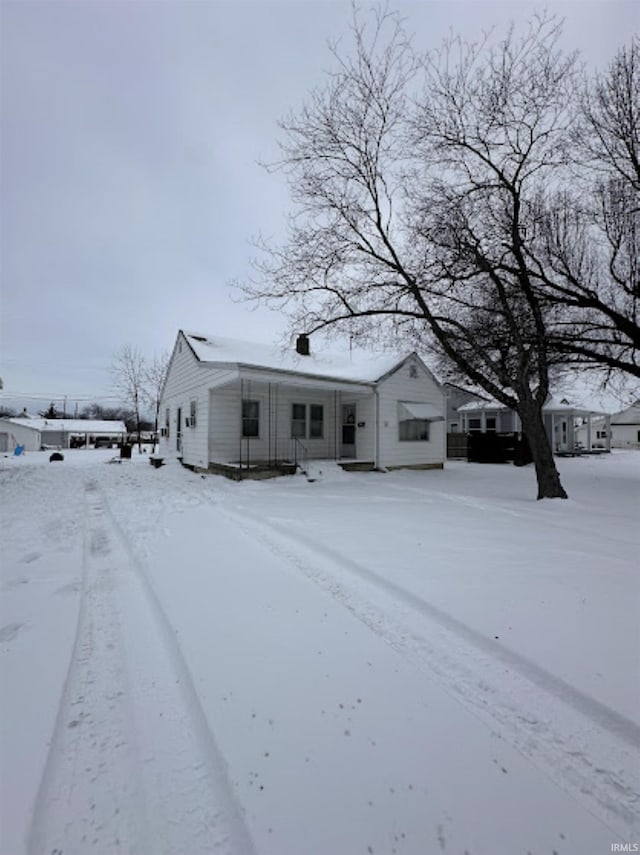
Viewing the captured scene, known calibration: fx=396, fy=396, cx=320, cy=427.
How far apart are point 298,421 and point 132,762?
13.1m

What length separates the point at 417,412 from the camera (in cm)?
1562

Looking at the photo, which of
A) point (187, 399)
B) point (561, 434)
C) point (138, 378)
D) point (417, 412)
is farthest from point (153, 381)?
point (561, 434)

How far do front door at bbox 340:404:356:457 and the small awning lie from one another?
1.89 meters

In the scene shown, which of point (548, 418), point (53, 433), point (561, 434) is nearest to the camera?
point (548, 418)

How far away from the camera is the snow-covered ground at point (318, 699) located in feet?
5.07

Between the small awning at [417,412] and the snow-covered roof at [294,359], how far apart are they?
65.3 inches

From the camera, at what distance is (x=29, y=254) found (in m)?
15.4

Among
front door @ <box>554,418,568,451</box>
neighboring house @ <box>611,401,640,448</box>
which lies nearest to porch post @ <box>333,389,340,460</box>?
front door @ <box>554,418,568,451</box>

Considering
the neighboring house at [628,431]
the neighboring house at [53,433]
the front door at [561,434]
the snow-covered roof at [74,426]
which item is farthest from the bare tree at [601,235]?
the snow-covered roof at [74,426]

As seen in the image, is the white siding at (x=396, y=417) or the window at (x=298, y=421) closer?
the window at (x=298, y=421)

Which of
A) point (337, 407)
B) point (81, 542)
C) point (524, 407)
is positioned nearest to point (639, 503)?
point (524, 407)

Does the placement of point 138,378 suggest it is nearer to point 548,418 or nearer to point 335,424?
point 335,424

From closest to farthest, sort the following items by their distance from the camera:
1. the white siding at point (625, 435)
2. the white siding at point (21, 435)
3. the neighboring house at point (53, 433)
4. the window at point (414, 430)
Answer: the window at point (414, 430) → the white siding at point (21, 435) → the neighboring house at point (53, 433) → the white siding at point (625, 435)

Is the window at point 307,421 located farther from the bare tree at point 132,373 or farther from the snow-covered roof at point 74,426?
the snow-covered roof at point 74,426
